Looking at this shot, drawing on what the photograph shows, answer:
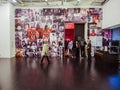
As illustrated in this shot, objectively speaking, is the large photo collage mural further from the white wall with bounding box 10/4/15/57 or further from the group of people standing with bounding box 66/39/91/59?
the group of people standing with bounding box 66/39/91/59

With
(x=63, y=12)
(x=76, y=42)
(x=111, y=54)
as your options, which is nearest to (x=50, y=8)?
(x=63, y=12)

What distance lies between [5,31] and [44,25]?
113 inches

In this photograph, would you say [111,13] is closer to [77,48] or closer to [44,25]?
[77,48]

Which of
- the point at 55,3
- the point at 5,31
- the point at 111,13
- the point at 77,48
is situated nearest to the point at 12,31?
the point at 5,31

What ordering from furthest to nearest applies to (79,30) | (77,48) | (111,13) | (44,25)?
(79,30), (44,25), (77,48), (111,13)

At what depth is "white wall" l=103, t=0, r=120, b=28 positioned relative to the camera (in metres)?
10.5

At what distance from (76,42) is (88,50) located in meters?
1.43

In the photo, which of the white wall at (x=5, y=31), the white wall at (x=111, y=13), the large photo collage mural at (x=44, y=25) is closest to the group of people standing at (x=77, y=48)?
the large photo collage mural at (x=44, y=25)

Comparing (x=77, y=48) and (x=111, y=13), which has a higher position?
(x=111, y=13)

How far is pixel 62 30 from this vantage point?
14.7 meters

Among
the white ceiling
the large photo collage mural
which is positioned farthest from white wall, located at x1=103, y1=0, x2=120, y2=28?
the white ceiling

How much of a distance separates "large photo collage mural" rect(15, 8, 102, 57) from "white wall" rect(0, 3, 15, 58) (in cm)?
112

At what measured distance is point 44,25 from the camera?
48.1ft

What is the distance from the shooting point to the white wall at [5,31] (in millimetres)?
13586
